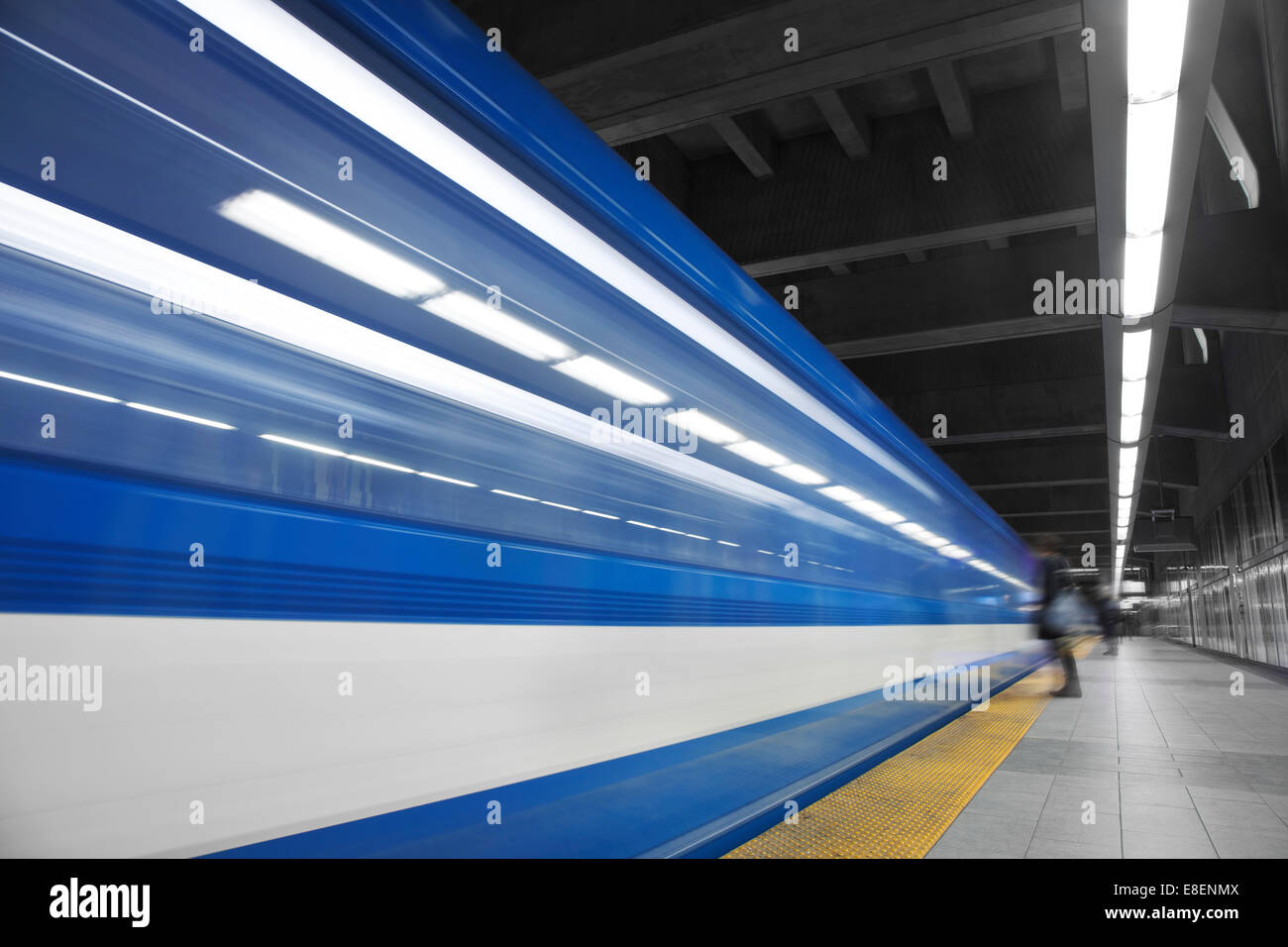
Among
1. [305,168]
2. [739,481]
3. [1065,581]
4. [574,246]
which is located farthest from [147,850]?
[1065,581]

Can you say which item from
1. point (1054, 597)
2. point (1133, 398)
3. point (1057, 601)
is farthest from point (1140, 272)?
point (1057, 601)

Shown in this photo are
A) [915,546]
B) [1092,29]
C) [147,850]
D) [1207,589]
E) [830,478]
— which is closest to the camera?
[147,850]

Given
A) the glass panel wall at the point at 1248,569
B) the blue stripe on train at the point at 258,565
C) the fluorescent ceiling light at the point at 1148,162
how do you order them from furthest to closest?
the glass panel wall at the point at 1248,569, the fluorescent ceiling light at the point at 1148,162, the blue stripe on train at the point at 258,565

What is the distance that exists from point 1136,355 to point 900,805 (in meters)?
4.89

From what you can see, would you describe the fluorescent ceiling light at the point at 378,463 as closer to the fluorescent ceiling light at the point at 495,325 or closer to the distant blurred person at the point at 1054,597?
the fluorescent ceiling light at the point at 495,325

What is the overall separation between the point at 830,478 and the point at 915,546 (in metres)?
2.57

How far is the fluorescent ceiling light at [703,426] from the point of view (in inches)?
119

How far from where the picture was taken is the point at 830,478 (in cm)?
459

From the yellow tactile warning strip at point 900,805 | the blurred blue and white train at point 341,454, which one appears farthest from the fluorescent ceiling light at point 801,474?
the yellow tactile warning strip at point 900,805

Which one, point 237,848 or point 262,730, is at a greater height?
point 262,730

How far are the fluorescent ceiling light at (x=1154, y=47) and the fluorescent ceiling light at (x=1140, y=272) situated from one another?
164cm

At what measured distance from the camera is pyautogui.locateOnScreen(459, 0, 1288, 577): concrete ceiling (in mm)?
4578

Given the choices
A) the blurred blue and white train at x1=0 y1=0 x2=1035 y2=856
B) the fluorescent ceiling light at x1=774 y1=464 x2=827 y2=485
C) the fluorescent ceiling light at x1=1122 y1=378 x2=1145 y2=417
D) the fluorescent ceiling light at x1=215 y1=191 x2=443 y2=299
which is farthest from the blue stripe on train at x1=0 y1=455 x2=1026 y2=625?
the fluorescent ceiling light at x1=1122 y1=378 x2=1145 y2=417

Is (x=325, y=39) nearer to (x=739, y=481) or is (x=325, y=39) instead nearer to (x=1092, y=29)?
(x=739, y=481)
